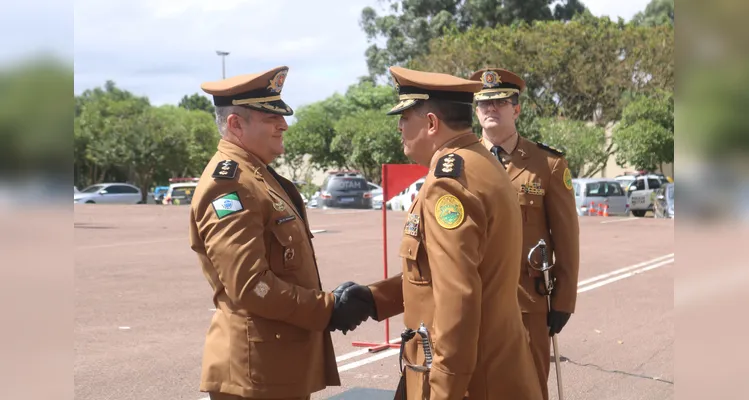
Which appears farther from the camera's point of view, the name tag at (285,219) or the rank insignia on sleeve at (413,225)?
the name tag at (285,219)

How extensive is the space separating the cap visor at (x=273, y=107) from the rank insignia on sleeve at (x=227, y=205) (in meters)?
0.45

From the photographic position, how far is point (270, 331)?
3.22m

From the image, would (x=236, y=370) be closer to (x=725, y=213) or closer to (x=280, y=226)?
(x=280, y=226)

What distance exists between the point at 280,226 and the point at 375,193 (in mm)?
32413

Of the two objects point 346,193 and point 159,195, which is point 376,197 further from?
point 159,195

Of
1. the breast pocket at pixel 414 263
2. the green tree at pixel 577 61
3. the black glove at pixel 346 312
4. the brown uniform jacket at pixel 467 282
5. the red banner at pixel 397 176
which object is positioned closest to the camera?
the brown uniform jacket at pixel 467 282

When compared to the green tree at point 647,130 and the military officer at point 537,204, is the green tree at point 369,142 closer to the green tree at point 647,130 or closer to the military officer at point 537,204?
the green tree at point 647,130

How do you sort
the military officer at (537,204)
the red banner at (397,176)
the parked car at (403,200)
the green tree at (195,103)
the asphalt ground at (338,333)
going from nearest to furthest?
the military officer at (537,204) < the asphalt ground at (338,333) < the red banner at (397,176) < the parked car at (403,200) < the green tree at (195,103)

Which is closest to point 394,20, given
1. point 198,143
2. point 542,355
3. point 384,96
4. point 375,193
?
point 384,96

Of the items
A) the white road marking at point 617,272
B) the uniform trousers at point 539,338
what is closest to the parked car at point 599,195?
the white road marking at point 617,272

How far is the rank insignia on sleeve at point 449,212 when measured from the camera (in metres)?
2.70

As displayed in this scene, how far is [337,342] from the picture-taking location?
8.20 m

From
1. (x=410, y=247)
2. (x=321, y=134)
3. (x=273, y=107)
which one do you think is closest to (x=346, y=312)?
(x=410, y=247)

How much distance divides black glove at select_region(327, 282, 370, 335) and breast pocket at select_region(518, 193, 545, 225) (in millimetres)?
1400
